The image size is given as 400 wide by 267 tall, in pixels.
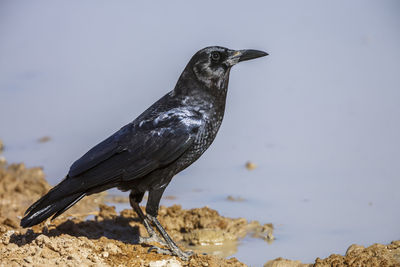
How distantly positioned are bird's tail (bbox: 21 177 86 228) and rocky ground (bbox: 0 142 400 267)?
18cm

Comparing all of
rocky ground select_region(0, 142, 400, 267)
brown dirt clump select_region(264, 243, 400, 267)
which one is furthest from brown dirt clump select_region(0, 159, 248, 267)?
brown dirt clump select_region(264, 243, 400, 267)

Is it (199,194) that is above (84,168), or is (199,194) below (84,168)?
below

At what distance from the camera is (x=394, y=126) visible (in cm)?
928

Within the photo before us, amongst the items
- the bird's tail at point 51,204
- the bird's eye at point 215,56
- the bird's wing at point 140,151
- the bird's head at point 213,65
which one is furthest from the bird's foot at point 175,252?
the bird's eye at point 215,56

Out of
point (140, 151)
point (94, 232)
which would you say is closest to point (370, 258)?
point (140, 151)

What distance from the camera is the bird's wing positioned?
584cm

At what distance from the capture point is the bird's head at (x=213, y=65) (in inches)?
243

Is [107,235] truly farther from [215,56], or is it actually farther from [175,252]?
[215,56]

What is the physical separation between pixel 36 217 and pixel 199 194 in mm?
2744

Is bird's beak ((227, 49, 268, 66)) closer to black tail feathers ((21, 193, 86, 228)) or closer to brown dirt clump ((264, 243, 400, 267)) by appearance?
black tail feathers ((21, 193, 86, 228))

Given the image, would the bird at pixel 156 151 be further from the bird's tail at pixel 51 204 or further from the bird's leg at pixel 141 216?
the bird's leg at pixel 141 216

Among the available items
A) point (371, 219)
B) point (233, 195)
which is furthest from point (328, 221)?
point (233, 195)

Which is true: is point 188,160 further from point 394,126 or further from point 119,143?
point 394,126

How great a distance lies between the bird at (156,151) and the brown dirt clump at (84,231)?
27 cm
